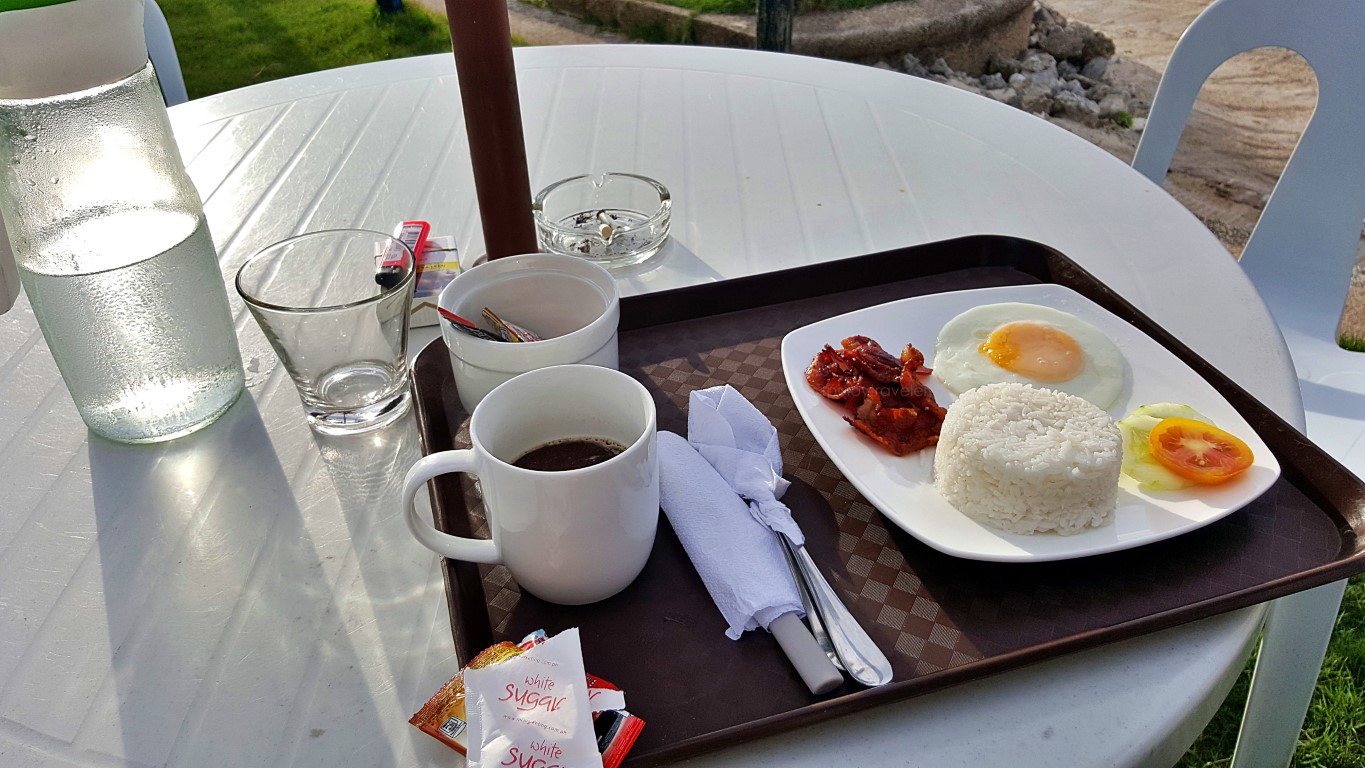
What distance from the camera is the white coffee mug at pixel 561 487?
27.2 inches

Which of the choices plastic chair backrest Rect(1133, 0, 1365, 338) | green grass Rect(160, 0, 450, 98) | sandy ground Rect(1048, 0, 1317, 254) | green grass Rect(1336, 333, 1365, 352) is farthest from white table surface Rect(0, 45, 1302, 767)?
green grass Rect(160, 0, 450, 98)

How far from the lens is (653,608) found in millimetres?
759

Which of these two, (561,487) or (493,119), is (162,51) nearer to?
(493,119)

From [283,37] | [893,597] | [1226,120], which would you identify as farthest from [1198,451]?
[283,37]

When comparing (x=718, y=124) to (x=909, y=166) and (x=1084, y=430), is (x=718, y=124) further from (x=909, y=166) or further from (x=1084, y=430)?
(x=1084, y=430)

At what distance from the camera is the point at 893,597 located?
757 millimetres

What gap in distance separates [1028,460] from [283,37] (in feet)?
15.1

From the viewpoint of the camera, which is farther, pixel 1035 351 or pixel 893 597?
pixel 1035 351

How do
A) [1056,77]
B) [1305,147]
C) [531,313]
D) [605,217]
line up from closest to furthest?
1. [531,313]
2. [605,217]
3. [1305,147]
4. [1056,77]

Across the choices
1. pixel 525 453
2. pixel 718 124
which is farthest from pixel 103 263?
pixel 718 124

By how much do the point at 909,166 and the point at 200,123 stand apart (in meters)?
1.14

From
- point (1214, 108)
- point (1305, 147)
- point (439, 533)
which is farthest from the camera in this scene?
point (1214, 108)

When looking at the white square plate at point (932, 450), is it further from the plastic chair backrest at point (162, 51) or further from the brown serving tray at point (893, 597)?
the plastic chair backrest at point (162, 51)

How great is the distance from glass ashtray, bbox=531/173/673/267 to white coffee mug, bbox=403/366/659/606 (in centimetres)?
47
